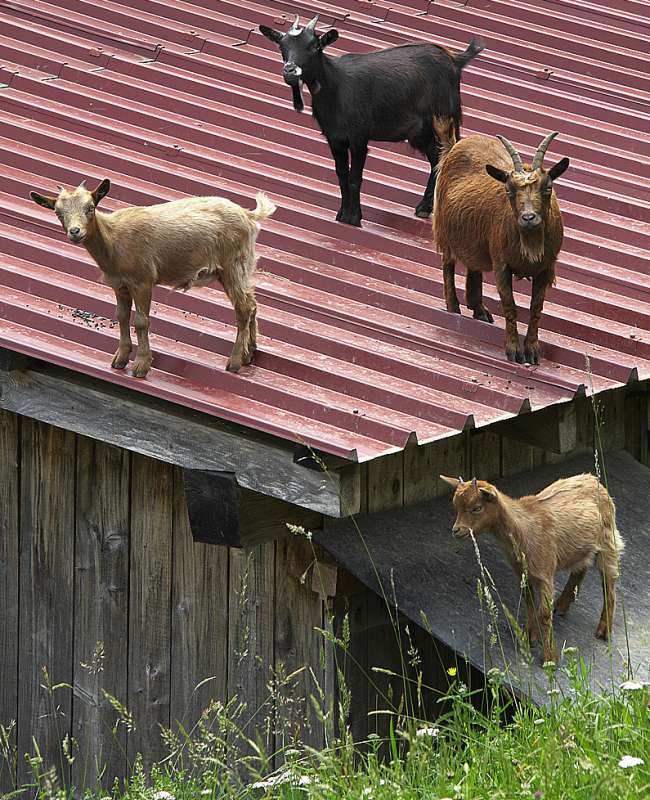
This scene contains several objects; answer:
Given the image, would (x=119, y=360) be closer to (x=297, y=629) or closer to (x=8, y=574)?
(x=297, y=629)

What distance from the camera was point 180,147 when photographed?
847 centimetres

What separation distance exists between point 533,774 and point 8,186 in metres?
4.80

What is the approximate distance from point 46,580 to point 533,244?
281 cm

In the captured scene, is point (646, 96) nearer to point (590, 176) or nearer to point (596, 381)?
point (590, 176)

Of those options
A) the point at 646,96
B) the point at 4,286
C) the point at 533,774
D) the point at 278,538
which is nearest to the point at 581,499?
the point at 278,538

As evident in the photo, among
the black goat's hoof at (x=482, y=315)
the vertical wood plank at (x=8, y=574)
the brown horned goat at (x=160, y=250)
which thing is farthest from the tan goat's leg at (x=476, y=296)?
the vertical wood plank at (x=8, y=574)

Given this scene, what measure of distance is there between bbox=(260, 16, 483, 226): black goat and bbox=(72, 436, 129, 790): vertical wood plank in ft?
6.37

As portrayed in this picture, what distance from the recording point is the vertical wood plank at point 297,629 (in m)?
6.43

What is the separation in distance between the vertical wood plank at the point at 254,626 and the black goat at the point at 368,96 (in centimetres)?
208

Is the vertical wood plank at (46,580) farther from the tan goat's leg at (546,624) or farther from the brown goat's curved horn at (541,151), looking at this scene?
the brown goat's curved horn at (541,151)

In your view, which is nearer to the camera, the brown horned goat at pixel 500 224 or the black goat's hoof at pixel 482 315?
the brown horned goat at pixel 500 224

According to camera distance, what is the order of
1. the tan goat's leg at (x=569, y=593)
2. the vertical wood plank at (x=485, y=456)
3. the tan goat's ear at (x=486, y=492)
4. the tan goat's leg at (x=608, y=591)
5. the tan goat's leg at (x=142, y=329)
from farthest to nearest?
the vertical wood plank at (x=485, y=456)
the tan goat's leg at (x=569, y=593)
the tan goat's leg at (x=608, y=591)
the tan goat's leg at (x=142, y=329)
the tan goat's ear at (x=486, y=492)

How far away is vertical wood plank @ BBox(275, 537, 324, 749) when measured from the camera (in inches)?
253

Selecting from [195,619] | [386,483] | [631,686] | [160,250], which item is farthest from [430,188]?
[631,686]
